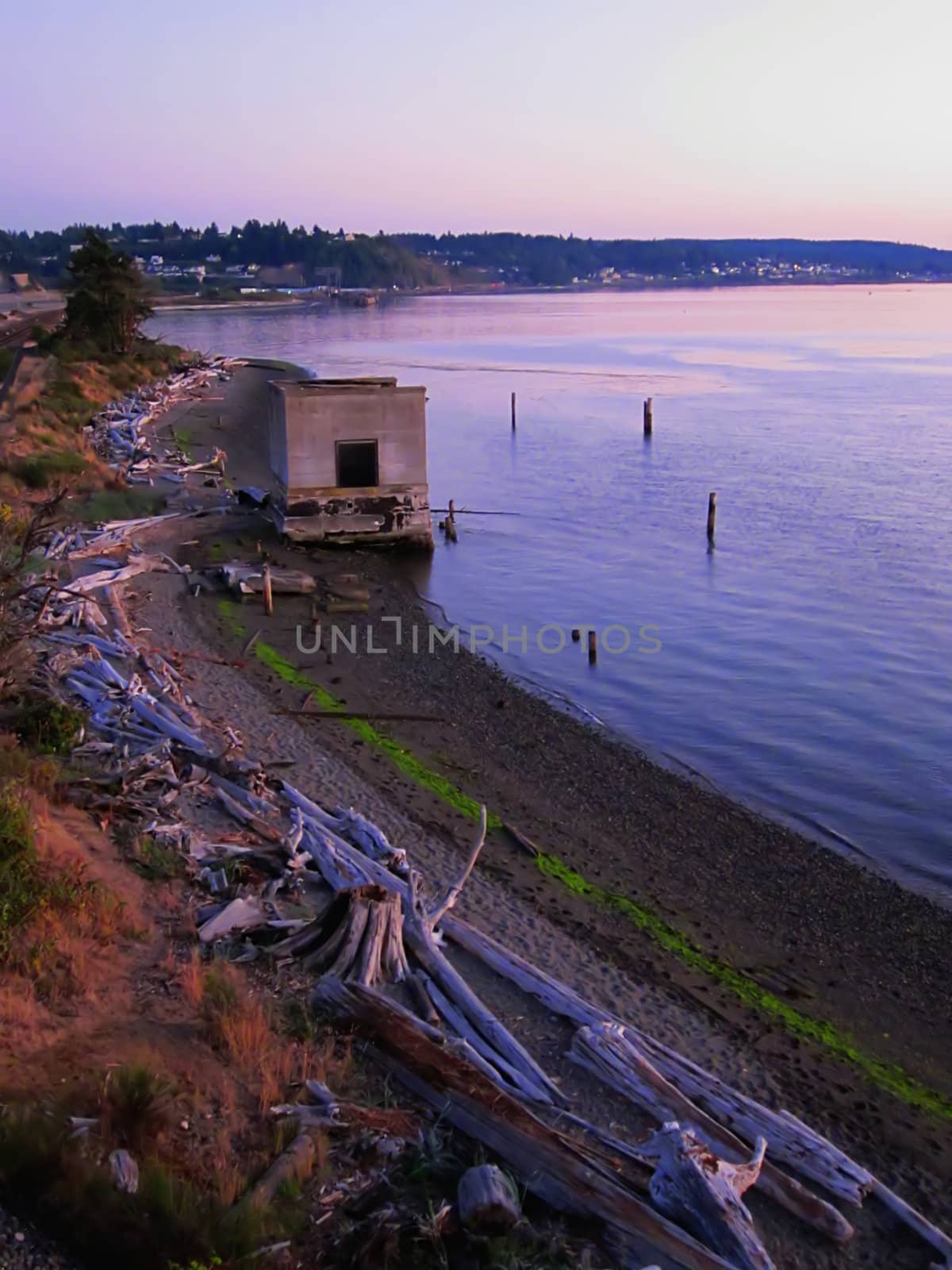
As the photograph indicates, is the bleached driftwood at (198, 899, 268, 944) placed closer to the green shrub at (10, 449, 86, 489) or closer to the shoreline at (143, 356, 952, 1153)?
the shoreline at (143, 356, 952, 1153)

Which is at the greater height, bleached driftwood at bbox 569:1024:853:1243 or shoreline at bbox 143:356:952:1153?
bleached driftwood at bbox 569:1024:853:1243

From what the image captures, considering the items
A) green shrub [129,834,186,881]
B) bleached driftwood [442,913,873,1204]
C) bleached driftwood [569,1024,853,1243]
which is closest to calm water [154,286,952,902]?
bleached driftwood [442,913,873,1204]

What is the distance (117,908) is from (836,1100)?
265 inches

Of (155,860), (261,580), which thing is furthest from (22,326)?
(155,860)

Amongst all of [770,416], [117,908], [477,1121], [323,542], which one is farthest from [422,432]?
[770,416]

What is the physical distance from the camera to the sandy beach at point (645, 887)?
34.8ft

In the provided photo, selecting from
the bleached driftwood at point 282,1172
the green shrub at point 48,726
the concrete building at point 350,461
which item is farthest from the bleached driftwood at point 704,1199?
the concrete building at point 350,461

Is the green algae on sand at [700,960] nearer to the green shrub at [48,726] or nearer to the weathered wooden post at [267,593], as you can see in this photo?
the green shrub at [48,726]

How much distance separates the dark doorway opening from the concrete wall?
21 centimetres

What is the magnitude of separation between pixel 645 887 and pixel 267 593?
13.8m

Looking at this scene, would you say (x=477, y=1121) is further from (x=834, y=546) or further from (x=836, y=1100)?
(x=834, y=546)

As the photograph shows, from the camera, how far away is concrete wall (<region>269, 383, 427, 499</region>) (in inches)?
1191

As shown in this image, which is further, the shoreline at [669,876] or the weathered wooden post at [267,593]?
the weathered wooden post at [267,593]

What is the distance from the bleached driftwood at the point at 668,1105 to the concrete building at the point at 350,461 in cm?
2302
